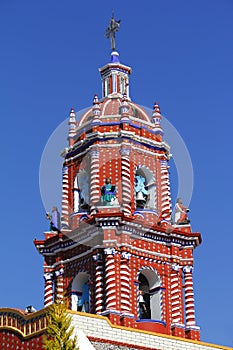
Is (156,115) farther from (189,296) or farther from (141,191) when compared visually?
(189,296)

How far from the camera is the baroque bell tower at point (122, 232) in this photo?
48594 millimetres

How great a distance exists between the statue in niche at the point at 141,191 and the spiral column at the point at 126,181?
0.92 m

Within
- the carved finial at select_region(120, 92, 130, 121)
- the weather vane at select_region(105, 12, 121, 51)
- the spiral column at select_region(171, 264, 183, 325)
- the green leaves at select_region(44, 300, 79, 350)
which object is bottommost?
the green leaves at select_region(44, 300, 79, 350)

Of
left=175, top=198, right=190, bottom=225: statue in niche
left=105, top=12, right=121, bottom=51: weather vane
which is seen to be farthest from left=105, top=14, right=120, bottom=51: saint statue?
left=175, top=198, right=190, bottom=225: statue in niche

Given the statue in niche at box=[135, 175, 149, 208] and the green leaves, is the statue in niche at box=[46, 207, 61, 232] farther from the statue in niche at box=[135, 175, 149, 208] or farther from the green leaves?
the green leaves

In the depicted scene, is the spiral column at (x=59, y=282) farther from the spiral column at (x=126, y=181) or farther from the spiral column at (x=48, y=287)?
the spiral column at (x=126, y=181)

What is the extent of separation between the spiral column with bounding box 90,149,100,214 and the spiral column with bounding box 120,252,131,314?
3.31 meters

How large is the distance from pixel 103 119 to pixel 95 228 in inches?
282

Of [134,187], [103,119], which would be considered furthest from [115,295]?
[103,119]

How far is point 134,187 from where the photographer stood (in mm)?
51969

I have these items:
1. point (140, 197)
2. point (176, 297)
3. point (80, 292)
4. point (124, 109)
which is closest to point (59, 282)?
point (80, 292)

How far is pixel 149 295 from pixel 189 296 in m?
2.09

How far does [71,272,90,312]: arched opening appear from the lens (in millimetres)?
49875

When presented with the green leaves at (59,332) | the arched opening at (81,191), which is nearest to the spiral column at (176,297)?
the arched opening at (81,191)
